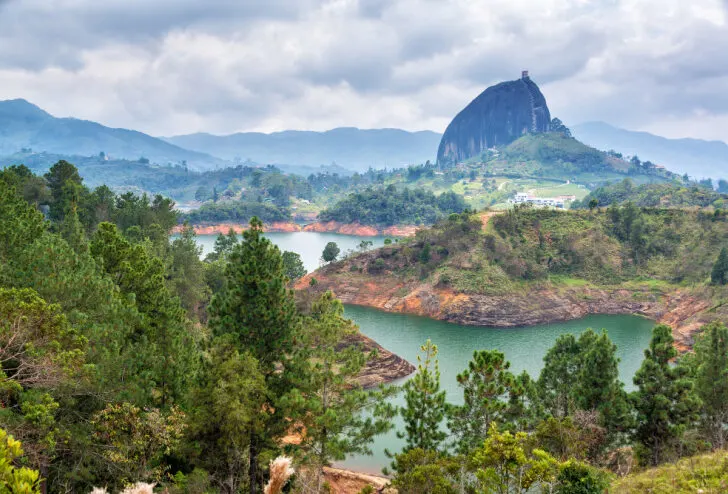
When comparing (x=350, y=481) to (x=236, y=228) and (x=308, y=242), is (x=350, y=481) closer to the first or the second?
(x=308, y=242)

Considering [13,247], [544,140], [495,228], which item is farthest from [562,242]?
[544,140]

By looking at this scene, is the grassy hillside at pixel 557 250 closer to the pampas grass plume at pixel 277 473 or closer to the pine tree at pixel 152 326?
the pine tree at pixel 152 326

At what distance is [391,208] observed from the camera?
128000 millimetres

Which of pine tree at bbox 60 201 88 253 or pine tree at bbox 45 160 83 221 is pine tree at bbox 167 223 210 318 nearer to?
pine tree at bbox 60 201 88 253

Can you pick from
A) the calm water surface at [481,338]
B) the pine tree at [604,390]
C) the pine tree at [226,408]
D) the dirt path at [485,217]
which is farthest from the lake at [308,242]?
the pine tree at [226,408]

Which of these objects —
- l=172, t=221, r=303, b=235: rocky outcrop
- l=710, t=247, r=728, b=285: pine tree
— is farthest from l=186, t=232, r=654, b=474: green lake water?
l=172, t=221, r=303, b=235: rocky outcrop

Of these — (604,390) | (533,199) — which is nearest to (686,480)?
(604,390)

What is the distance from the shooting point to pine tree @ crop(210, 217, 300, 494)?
57.4 feet

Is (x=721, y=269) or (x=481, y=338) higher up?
(x=721, y=269)

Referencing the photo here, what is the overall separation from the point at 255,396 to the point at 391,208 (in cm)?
11289

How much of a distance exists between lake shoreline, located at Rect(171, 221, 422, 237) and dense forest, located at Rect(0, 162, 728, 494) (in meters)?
100

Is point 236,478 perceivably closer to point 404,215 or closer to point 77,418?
point 77,418

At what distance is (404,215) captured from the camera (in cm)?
12838

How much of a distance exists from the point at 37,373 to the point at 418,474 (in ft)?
34.1
